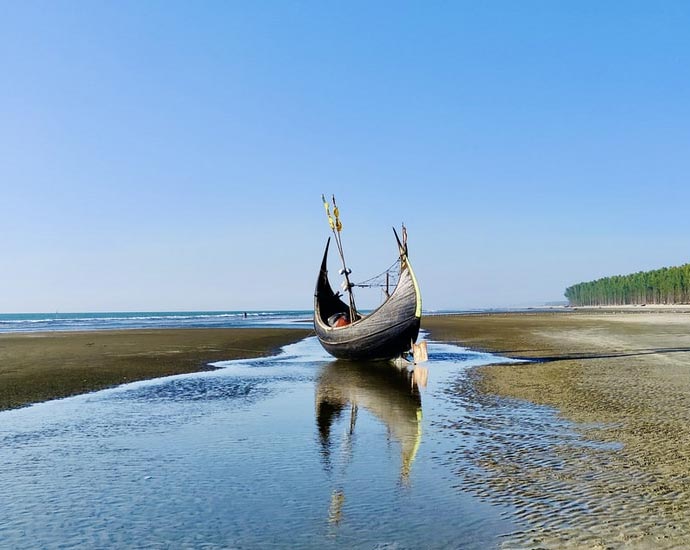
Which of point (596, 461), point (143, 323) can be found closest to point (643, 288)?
point (143, 323)

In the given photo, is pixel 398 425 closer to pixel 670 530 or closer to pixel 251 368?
pixel 670 530

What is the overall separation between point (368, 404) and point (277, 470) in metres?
5.78

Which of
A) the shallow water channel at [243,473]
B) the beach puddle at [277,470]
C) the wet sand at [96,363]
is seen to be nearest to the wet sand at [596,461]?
the beach puddle at [277,470]

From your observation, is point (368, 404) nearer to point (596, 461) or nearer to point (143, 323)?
point (596, 461)

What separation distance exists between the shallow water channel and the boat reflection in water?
50 mm

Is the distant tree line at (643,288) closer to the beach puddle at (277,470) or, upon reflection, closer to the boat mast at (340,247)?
the boat mast at (340,247)

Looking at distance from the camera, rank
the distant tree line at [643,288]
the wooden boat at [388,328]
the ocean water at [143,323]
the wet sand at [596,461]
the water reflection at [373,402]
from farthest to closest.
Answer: the distant tree line at [643,288]
the ocean water at [143,323]
the wooden boat at [388,328]
the water reflection at [373,402]
the wet sand at [596,461]

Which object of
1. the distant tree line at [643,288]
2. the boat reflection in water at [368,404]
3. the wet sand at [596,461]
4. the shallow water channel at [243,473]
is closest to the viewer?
the wet sand at [596,461]

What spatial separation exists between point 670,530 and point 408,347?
59.7ft

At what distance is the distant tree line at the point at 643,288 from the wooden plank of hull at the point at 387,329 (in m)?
120

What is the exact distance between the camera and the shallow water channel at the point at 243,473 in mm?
6000

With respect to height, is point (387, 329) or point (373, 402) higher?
point (387, 329)

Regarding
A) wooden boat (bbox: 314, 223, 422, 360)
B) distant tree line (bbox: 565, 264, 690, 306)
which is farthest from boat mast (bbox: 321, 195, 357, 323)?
distant tree line (bbox: 565, 264, 690, 306)

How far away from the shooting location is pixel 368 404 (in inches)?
549
